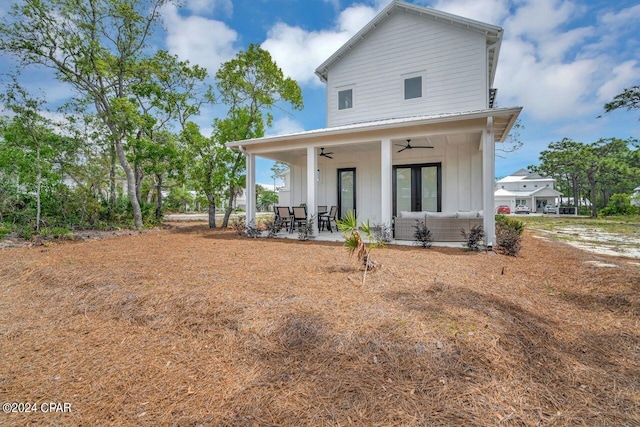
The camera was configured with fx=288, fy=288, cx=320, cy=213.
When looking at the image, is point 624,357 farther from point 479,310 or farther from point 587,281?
point 587,281

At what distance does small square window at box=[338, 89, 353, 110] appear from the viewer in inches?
454

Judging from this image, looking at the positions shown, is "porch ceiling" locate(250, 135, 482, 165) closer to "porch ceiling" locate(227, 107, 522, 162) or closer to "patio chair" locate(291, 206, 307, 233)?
"porch ceiling" locate(227, 107, 522, 162)

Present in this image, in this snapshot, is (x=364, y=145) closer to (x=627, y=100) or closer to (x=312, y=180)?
(x=312, y=180)

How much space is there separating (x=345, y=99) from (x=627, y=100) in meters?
8.15

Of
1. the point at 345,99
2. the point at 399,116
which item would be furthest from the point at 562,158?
the point at 345,99

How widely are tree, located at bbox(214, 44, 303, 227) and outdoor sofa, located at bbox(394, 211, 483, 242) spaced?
764 centimetres

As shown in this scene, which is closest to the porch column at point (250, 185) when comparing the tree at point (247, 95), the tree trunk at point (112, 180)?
the tree at point (247, 95)

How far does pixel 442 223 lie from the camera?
762 cm

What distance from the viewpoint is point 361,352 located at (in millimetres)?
2477

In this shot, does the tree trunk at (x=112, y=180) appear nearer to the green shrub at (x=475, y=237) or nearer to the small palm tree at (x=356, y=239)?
the small palm tree at (x=356, y=239)

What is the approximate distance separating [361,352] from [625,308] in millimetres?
3575

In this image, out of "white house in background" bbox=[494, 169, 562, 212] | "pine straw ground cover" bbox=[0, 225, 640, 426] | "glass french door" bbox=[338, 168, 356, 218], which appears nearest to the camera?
"pine straw ground cover" bbox=[0, 225, 640, 426]

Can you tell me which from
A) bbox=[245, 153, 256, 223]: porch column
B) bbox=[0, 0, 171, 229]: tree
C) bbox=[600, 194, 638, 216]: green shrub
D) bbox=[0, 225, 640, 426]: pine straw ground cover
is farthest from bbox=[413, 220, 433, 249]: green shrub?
bbox=[600, 194, 638, 216]: green shrub

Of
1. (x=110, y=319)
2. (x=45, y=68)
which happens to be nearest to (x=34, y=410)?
(x=110, y=319)
